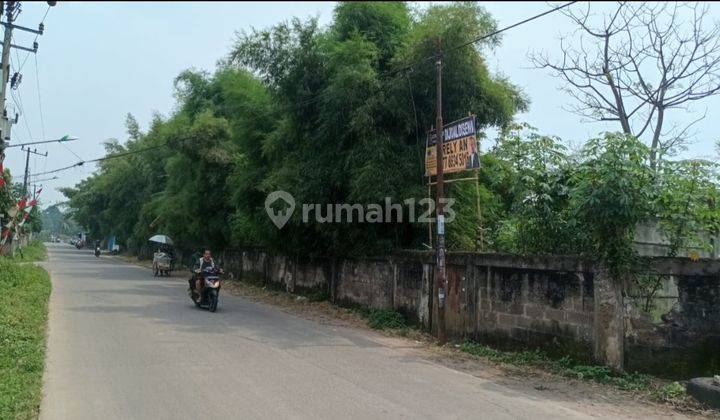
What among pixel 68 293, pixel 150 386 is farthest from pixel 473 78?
pixel 68 293

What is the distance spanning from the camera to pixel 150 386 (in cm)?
698

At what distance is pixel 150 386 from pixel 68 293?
13.0 m

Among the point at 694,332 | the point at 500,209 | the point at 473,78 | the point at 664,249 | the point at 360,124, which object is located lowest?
the point at 694,332

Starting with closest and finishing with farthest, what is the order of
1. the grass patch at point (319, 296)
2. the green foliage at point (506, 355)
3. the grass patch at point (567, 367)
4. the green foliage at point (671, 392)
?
the green foliage at point (671, 392)
the grass patch at point (567, 367)
the green foliage at point (506, 355)
the grass patch at point (319, 296)

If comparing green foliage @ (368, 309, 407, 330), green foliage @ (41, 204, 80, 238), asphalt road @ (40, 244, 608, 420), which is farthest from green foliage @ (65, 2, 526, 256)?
green foliage @ (41, 204, 80, 238)

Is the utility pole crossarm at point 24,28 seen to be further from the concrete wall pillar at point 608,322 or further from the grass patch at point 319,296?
the concrete wall pillar at point 608,322

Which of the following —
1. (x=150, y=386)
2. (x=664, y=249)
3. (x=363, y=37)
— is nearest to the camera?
(x=150, y=386)

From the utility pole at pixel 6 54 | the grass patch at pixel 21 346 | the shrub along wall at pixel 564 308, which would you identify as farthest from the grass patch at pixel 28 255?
the shrub along wall at pixel 564 308

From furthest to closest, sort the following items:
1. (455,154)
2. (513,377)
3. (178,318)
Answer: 1. (178,318)
2. (455,154)
3. (513,377)

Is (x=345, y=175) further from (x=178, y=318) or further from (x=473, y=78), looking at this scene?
(x=178, y=318)

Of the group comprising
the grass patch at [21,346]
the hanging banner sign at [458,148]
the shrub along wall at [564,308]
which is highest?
the hanging banner sign at [458,148]

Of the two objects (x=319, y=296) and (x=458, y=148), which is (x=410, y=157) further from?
(x=319, y=296)
